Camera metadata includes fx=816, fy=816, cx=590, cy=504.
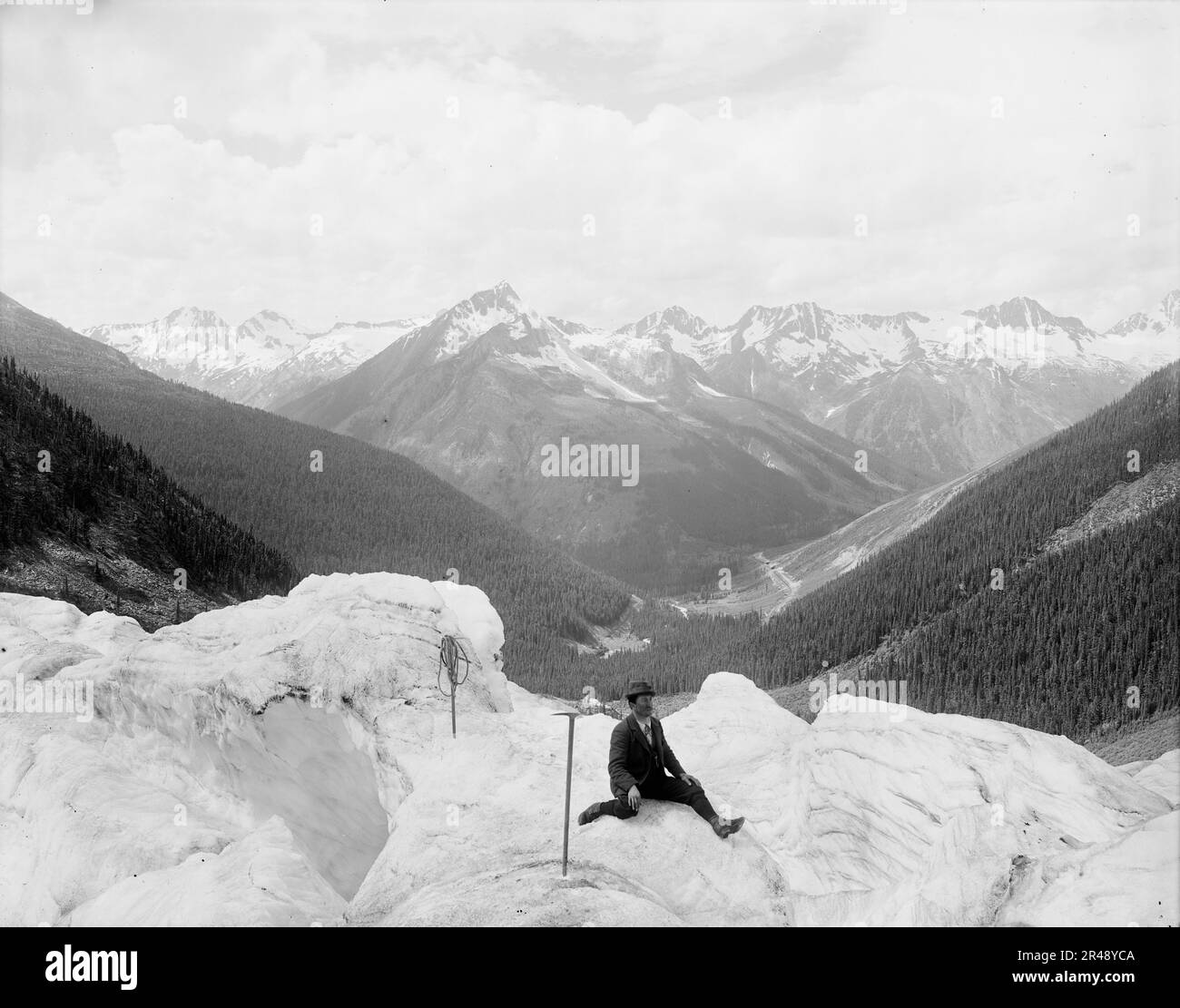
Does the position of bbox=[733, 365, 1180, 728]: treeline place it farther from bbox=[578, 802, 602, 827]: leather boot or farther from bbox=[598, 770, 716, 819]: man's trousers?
bbox=[578, 802, 602, 827]: leather boot

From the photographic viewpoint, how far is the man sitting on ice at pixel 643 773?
46.1 ft

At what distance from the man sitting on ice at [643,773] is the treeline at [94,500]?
5542 cm

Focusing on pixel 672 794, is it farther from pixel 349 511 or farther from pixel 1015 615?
pixel 349 511

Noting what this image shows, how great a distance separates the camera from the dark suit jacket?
1399 centimetres

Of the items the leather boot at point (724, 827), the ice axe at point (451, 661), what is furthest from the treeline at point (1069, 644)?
the leather boot at point (724, 827)

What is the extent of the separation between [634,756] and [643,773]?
0.50 metres

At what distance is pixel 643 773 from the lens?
576 inches

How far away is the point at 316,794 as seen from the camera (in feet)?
70.1

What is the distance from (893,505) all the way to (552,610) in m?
93.0

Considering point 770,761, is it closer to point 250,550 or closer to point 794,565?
point 250,550
